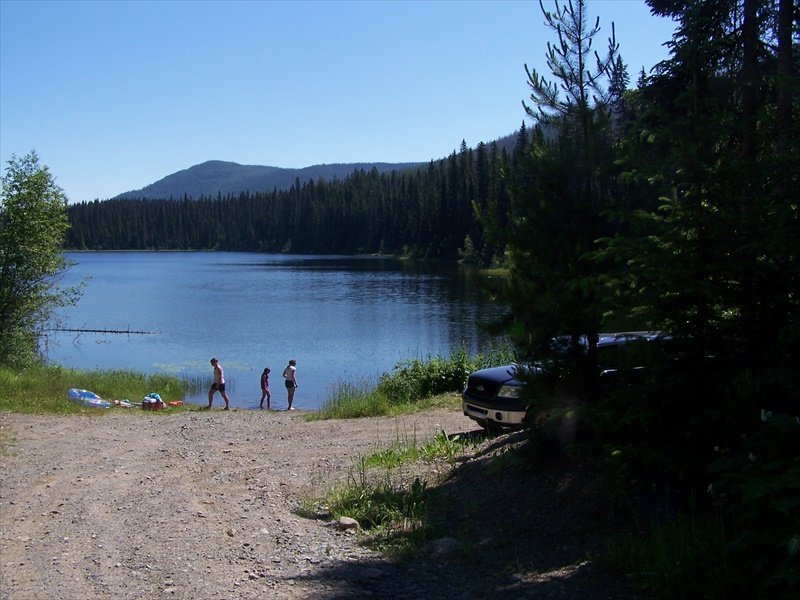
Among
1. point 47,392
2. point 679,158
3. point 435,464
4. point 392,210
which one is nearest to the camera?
point 679,158

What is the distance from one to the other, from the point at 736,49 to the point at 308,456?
8.31 metres

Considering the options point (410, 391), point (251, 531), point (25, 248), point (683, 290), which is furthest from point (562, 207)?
point (25, 248)

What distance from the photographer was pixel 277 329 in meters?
41.7

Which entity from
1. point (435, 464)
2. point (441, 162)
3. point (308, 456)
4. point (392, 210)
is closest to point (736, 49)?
point (435, 464)

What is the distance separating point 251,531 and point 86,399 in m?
12.4

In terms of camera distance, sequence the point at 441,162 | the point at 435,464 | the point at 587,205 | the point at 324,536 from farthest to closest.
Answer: the point at 441,162, the point at 435,464, the point at 587,205, the point at 324,536

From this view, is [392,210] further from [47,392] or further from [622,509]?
[622,509]

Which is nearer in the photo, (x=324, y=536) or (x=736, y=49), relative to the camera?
(x=324, y=536)

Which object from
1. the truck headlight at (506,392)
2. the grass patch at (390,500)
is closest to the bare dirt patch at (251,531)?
the grass patch at (390,500)

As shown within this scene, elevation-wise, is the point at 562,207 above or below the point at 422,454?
above

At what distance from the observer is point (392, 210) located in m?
139

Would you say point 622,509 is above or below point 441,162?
below

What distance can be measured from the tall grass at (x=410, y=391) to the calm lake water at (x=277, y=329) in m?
3.12

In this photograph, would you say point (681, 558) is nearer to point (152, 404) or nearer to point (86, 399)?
point (152, 404)
